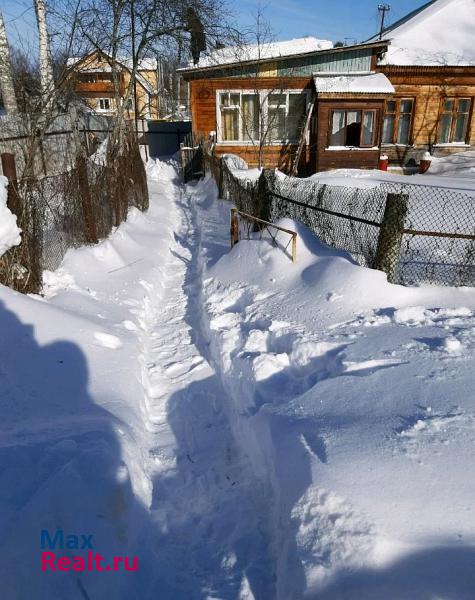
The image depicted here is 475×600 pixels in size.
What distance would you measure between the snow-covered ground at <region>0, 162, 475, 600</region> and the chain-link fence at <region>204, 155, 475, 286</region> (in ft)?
1.71

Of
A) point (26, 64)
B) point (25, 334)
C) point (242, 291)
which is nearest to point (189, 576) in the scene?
point (25, 334)

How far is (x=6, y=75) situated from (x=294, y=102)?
34.1 ft

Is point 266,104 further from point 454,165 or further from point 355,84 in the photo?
point 454,165

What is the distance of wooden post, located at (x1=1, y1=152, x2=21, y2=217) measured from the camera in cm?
456

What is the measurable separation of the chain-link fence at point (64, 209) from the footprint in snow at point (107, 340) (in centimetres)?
121

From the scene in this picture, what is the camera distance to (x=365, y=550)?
1923 mm

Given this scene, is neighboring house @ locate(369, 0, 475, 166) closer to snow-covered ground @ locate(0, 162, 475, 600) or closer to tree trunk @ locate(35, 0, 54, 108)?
tree trunk @ locate(35, 0, 54, 108)

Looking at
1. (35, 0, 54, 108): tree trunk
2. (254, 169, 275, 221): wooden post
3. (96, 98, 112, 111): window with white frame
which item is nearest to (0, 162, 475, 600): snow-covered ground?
(254, 169, 275, 221): wooden post

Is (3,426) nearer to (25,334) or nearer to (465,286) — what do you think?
(25,334)

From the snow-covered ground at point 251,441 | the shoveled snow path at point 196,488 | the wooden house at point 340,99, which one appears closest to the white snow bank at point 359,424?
the snow-covered ground at point 251,441

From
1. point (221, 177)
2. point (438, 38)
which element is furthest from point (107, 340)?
point (438, 38)

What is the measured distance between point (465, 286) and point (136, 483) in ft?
13.1

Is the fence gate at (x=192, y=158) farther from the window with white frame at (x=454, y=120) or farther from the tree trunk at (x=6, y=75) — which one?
the window with white frame at (x=454, y=120)

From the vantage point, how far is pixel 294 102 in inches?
653
